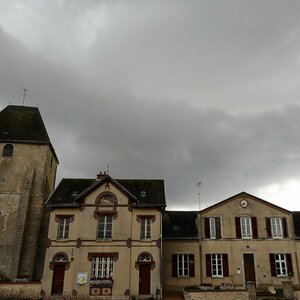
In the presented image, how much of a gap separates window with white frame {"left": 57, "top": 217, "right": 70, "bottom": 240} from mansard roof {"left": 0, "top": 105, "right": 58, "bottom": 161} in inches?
387

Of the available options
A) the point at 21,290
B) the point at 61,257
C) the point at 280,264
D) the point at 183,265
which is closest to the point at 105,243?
the point at 61,257

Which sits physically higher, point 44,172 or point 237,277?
point 44,172

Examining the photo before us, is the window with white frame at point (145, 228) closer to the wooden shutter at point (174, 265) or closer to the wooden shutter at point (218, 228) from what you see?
the wooden shutter at point (174, 265)

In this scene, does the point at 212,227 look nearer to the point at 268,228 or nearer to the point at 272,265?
the point at 268,228

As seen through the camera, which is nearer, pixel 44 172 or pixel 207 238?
pixel 207 238

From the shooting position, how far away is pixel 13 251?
29016 millimetres

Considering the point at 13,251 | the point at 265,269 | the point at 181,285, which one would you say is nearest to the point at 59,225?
the point at 13,251

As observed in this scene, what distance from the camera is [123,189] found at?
27.2 metres

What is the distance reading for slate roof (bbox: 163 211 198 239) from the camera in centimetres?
2970

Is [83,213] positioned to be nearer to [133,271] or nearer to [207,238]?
[133,271]

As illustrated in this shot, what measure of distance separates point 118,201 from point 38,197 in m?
9.37

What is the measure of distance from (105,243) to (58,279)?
4402mm

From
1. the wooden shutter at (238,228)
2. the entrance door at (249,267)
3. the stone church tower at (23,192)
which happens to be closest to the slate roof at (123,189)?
the stone church tower at (23,192)

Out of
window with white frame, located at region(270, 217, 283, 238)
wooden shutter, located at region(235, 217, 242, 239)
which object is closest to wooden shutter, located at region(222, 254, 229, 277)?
wooden shutter, located at region(235, 217, 242, 239)
